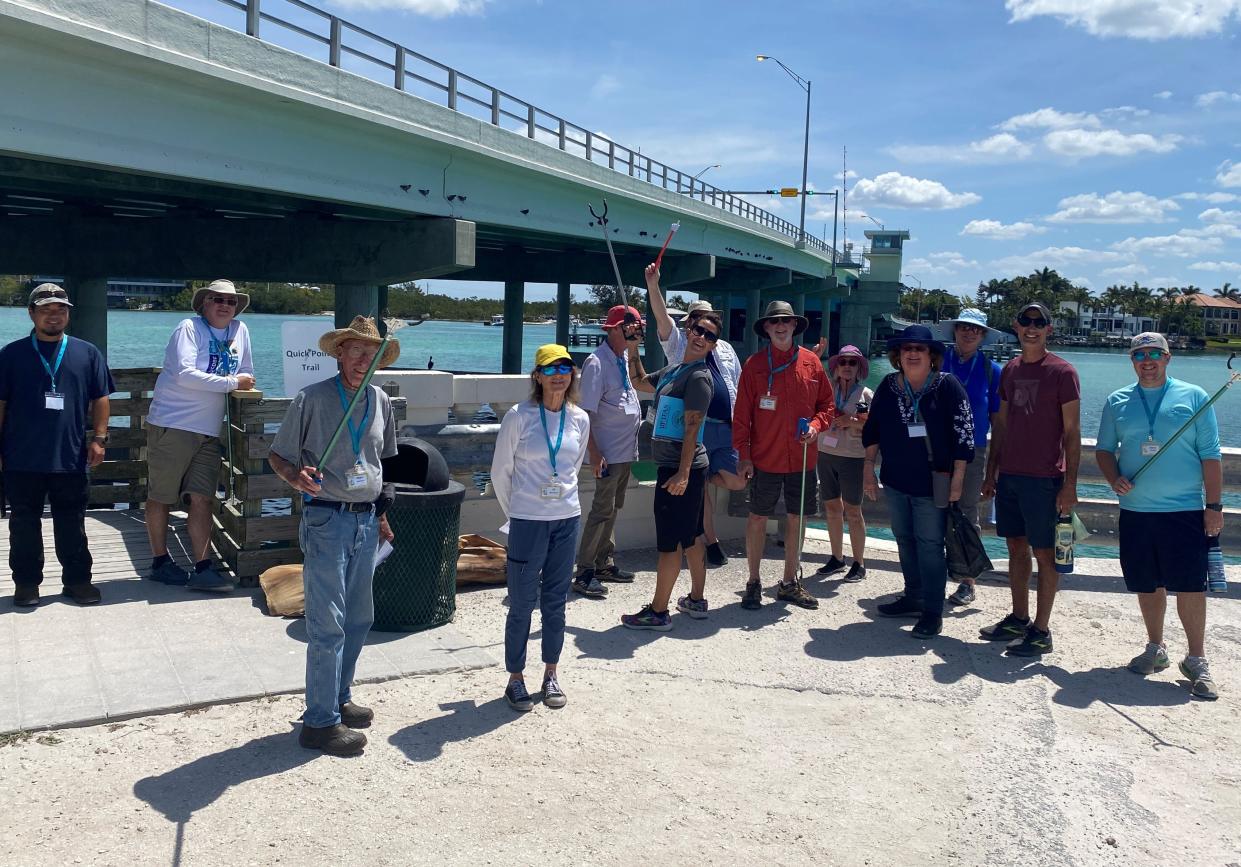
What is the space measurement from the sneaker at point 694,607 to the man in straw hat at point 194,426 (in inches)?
120

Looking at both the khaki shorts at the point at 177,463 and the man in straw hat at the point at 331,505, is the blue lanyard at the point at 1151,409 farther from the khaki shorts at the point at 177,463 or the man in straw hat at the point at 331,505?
the khaki shorts at the point at 177,463

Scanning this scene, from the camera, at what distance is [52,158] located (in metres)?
13.0

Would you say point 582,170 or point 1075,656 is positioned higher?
point 582,170

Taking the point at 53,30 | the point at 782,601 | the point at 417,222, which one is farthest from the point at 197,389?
the point at 417,222

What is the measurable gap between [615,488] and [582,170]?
1975 centimetres

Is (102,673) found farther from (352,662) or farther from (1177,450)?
(1177,450)

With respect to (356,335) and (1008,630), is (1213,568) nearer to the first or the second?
(1008,630)

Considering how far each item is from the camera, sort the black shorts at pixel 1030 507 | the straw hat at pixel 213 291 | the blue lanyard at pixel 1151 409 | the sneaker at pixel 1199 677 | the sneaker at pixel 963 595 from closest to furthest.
→ the sneaker at pixel 1199 677 → the blue lanyard at pixel 1151 409 → the black shorts at pixel 1030 507 → the straw hat at pixel 213 291 → the sneaker at pixel 963 595

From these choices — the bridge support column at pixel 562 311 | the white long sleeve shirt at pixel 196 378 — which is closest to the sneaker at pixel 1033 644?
the white long sleeve shirt at pixel 196 378

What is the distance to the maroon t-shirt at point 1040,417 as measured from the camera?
6125 millimetres

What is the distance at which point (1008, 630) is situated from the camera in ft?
21.1

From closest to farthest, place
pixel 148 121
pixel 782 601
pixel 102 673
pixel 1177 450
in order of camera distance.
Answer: pixel 102 673, pixel 1177 450, pixel 782 601, pixel 148 121

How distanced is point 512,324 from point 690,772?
46.8 meters

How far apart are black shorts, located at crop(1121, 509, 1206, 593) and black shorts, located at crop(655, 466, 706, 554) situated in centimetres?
252
